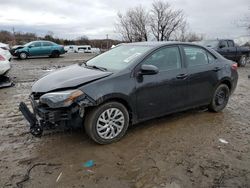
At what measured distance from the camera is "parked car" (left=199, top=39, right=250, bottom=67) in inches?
568

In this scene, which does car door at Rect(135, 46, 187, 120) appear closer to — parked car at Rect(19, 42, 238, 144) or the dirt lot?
parked car at Rect(19, 42, 238, 144)

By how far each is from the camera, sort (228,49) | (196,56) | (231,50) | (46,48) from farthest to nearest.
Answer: (46,48) → (231,50) → (228,49) → (196,56)

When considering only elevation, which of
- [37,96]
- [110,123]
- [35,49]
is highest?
[35,49]

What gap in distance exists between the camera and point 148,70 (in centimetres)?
396

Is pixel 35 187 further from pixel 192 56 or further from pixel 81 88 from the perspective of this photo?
pixel 192 56

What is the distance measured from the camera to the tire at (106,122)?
3.68 meters

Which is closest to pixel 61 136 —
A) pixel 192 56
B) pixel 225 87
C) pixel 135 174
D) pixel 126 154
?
pixel 126 154

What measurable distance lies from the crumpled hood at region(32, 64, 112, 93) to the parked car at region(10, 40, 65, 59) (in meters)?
16.6

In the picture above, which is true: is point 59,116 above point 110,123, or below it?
above

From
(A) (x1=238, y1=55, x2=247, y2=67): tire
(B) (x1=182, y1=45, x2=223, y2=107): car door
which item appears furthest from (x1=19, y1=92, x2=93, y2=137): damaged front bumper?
(A) (x1=238, y1=55, x2=247, y2=67): tire

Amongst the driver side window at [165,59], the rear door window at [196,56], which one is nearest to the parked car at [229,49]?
the rear door window at [196,56]

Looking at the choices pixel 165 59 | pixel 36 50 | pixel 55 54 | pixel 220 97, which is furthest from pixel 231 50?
pixel 36 50

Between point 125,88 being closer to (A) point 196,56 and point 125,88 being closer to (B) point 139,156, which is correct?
(B) point 139,156

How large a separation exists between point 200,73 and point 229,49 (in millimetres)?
11227
